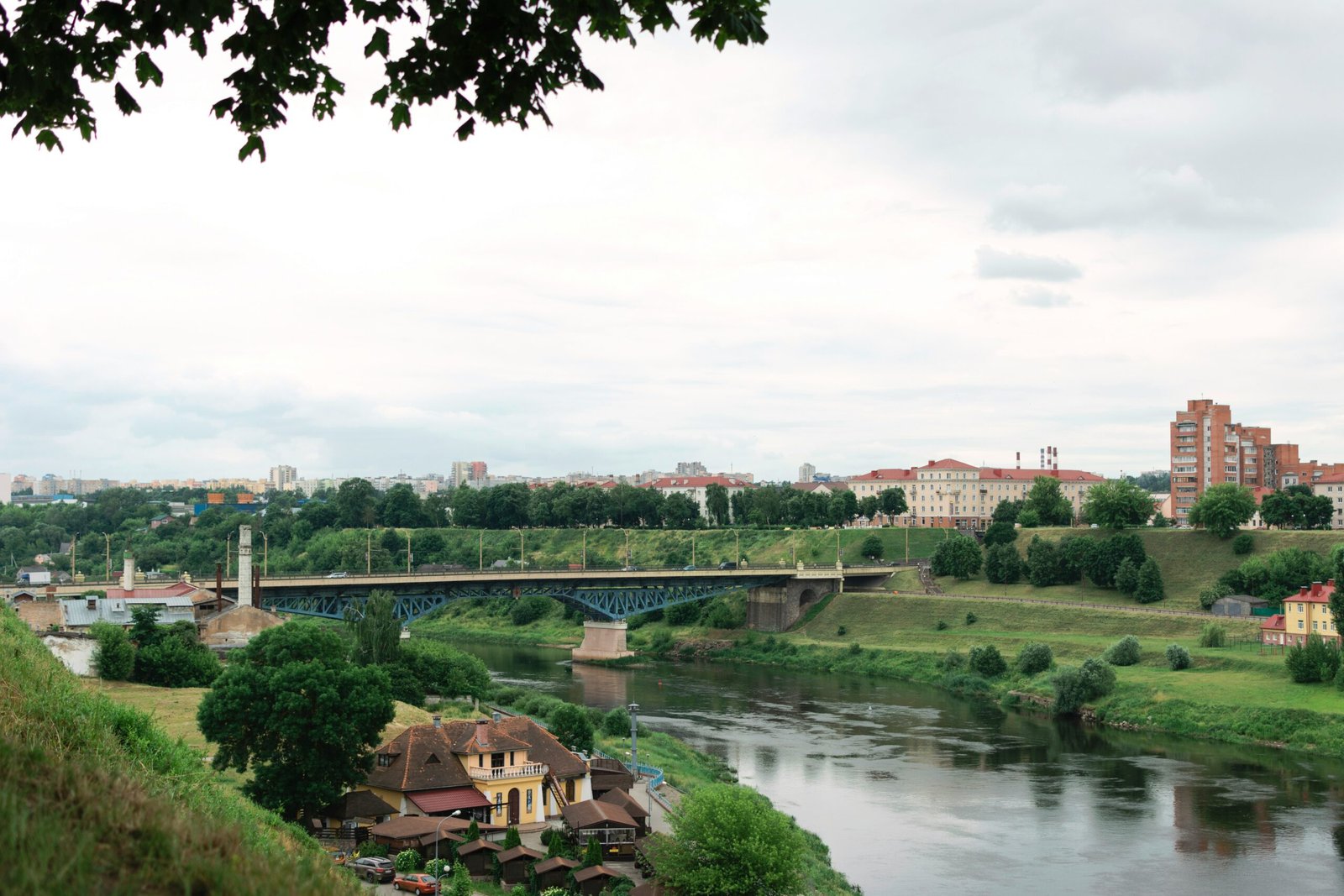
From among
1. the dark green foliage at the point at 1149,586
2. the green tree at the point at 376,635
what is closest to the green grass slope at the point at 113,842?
the green tree at the point at 376,635

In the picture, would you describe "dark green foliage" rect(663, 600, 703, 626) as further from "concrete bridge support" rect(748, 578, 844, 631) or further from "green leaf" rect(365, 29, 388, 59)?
"green leaf" rect(365, 29, 388, 59)

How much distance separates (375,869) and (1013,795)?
915 inches

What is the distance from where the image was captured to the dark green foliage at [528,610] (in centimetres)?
10238

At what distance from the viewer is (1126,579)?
84.1 meters

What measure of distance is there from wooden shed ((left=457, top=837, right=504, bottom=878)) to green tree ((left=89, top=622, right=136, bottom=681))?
21.7m

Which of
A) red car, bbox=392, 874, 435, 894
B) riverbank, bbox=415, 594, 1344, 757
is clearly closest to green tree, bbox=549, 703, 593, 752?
red car, bbox=392, 874, 435, 894

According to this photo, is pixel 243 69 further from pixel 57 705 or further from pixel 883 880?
pixel 883 880

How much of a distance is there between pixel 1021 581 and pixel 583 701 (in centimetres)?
4177

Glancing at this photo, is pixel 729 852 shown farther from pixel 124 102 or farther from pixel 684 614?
pixel 684 614

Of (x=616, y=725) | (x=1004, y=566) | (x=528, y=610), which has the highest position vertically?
(x=1004, y=566)

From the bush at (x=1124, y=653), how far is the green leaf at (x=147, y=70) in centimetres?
6458

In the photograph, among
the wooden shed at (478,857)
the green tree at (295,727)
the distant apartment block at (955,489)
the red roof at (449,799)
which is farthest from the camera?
the distant apartment block at (955,489)

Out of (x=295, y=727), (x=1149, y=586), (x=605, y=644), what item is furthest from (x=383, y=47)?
(x=1149, y=586)

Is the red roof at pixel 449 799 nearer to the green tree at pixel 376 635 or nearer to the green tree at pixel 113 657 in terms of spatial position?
the green tree at pixel 376 635
